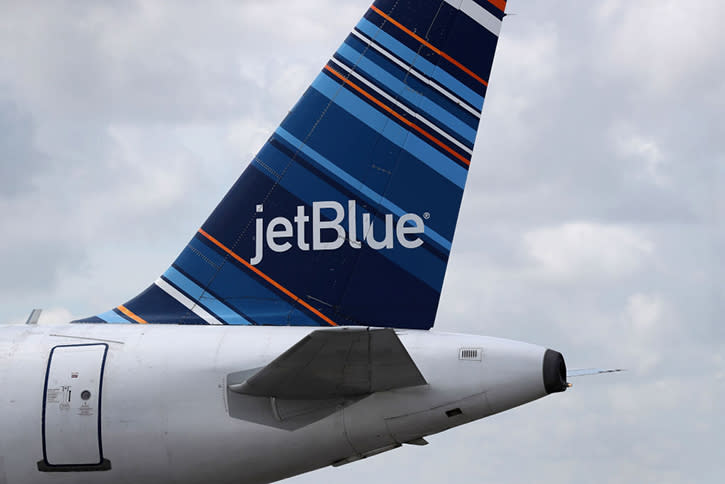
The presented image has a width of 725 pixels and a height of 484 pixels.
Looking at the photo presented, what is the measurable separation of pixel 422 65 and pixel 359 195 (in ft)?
7.98

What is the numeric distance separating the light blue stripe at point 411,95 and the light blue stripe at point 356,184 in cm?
159

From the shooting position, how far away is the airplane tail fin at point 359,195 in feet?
54.7

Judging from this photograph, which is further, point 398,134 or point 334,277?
point 398,134

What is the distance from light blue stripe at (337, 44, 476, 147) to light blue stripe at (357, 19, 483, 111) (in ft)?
1.19

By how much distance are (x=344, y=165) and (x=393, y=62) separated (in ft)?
6.36

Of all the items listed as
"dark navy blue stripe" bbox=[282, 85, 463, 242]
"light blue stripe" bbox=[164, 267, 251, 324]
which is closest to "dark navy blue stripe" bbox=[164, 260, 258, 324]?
"light blue stripe" bbox=[164, 267, 251, 324]

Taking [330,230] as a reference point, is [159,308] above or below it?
below

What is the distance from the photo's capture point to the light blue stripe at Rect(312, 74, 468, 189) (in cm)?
1702

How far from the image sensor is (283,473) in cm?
1562

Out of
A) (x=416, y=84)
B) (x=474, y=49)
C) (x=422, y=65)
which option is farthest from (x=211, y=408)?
(x=474, y=49)

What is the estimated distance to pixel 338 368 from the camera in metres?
14.5

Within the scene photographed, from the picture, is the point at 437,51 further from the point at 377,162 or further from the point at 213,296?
the point at 213,296

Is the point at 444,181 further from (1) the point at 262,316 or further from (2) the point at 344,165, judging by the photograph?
(1) the point at 262,316

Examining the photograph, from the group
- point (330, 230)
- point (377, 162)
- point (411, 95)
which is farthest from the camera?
point (411, 95)
